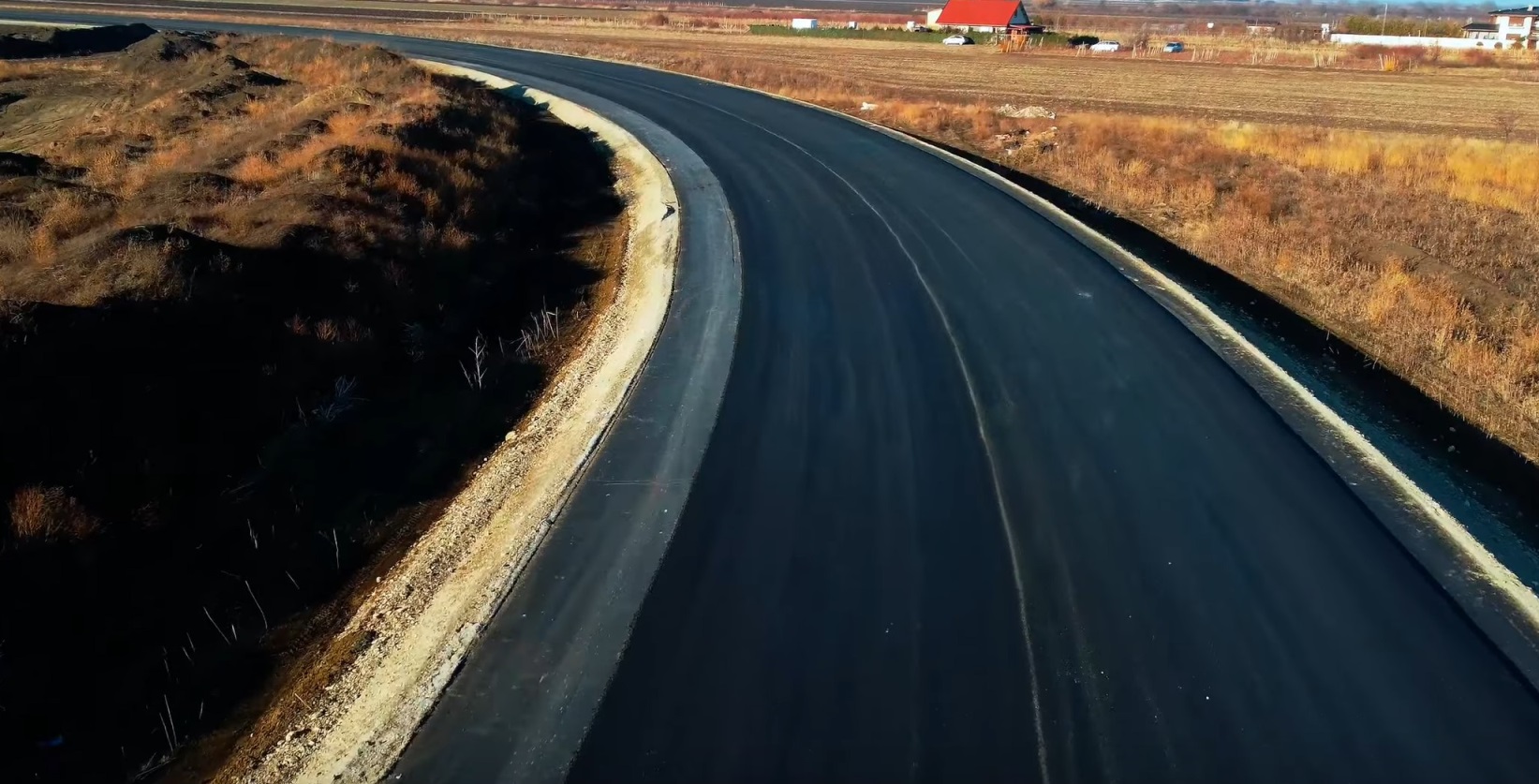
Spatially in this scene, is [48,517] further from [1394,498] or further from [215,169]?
[215,169]

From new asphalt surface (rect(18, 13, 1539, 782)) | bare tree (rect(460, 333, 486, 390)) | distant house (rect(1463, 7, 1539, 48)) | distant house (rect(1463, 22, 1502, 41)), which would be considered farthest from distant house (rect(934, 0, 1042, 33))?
new asphalt surface (rect(18, 13, 1539, 782))

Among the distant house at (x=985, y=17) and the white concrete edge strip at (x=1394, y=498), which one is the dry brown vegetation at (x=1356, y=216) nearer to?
the white concrete edge strip at (x=1394, y=498)

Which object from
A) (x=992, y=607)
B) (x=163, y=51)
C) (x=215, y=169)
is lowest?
(x=992, y=607)

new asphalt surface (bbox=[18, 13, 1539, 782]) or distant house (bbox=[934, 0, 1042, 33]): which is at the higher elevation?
distant house (bbox=[934, 0, 1042, 33])

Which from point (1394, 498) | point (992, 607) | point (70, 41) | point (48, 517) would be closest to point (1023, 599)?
point (992, 607)

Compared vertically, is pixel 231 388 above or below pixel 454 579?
above

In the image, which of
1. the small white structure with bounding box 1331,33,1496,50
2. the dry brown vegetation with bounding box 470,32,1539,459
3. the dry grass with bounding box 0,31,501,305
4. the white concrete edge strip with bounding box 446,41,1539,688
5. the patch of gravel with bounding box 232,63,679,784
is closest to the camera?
the patch of gravel with bounding box 232,63,679,784

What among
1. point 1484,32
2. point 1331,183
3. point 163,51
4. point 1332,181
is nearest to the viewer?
point 1331,183

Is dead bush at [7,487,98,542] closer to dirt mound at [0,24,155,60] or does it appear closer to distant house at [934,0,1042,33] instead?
dirt mound at [0,24,155,60]
